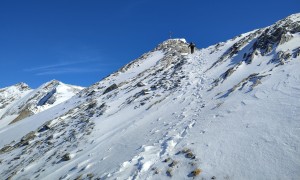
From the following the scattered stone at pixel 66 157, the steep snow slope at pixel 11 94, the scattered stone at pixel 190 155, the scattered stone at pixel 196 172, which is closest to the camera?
the scattered stone at pixel 196 172

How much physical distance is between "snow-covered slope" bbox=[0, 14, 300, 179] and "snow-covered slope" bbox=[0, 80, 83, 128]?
5344 centimetres

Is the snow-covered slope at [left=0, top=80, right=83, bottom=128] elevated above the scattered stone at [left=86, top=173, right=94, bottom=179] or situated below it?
above

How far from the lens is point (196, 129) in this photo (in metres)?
16.2

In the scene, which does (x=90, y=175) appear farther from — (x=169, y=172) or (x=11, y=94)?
(x=11, y=94)

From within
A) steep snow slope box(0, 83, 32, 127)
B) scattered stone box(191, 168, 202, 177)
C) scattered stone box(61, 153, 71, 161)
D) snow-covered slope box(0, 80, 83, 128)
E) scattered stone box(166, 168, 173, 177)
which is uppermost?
steep snow slope box(0, 83, 32, 127)

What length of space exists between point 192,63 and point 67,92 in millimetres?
85542

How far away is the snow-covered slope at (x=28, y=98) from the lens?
3709 inches

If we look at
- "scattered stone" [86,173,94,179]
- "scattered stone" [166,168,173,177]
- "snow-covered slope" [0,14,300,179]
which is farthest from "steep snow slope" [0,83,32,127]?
"scattered stone" [166,168,173,177]

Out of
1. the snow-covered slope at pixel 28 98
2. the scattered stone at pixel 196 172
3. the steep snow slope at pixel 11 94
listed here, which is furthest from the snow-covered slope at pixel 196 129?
the steep snow slope at pixel 11 94

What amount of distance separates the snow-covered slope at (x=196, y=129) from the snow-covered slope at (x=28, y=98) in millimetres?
53442

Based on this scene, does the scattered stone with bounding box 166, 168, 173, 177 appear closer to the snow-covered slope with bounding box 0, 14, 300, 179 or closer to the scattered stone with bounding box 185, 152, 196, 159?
the snow-covered slope with bounding box 0, 14, 300, 179

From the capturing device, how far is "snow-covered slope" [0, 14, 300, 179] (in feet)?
39.9

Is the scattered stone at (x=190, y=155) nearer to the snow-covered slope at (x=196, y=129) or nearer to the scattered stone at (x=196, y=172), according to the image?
the snow-covered slope at (x=196, y=129)

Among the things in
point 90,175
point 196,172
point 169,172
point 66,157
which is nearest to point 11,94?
point 66,157
